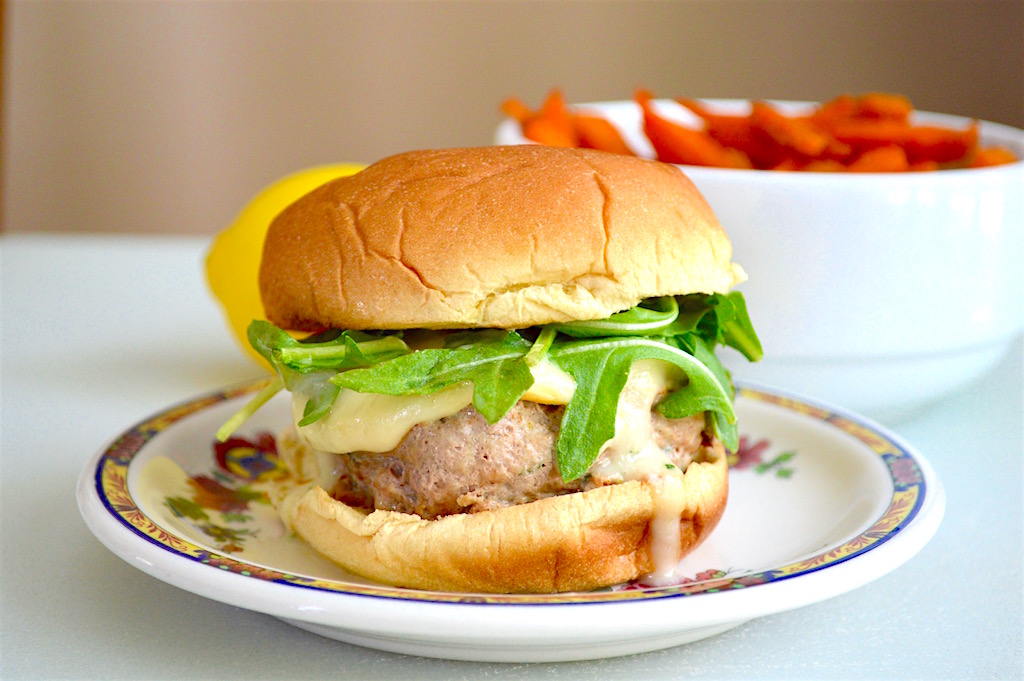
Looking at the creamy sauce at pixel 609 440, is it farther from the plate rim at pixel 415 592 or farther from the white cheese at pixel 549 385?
the plate rim at pixel 415 592

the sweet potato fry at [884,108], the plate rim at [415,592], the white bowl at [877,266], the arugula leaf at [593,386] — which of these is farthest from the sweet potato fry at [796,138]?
the plate rim at [415,592]

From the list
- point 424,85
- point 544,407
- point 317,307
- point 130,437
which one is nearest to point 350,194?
point 317,307

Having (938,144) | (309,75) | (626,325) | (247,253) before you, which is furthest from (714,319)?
(309,75)

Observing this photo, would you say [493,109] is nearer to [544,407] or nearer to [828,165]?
[828,165]

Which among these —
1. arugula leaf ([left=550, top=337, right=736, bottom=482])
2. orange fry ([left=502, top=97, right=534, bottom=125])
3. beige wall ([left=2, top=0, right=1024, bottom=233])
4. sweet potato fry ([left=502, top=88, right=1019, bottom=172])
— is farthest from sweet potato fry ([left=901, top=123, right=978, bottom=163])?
beige wall ([left=2, top=0, right=1024, bottom=233])

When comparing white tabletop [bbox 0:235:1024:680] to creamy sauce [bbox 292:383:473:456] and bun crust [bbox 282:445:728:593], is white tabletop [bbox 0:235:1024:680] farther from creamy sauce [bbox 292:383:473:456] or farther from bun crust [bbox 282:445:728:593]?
creamy sauce [bbox 292:383:473:456]

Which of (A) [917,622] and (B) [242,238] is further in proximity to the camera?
(B) [242,238]

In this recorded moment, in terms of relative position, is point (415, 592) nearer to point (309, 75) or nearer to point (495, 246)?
point (495, 246)
